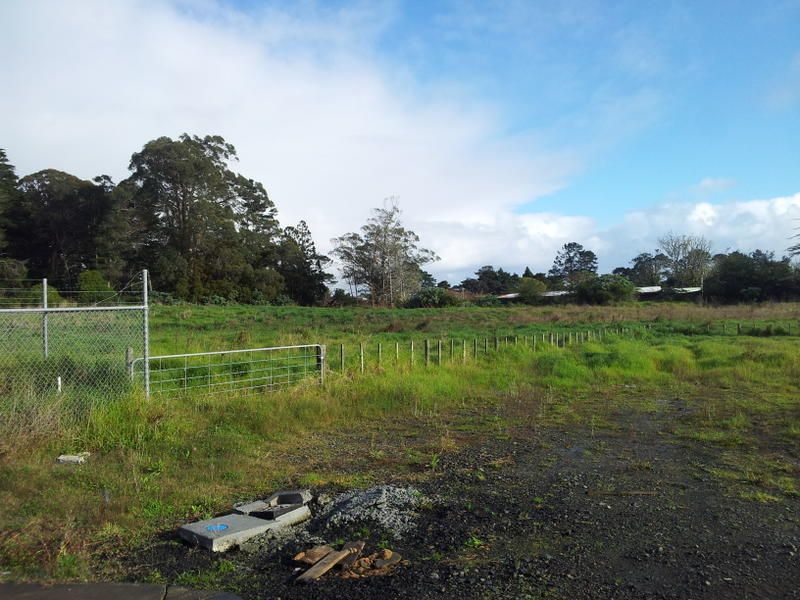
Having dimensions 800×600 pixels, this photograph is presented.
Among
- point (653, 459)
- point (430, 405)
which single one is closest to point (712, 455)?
point (653, 459)

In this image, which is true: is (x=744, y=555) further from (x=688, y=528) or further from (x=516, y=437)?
(x=516, y=437)

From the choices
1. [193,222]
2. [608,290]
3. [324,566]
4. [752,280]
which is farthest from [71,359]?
[752,280]

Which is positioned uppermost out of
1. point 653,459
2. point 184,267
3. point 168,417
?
point 184,267

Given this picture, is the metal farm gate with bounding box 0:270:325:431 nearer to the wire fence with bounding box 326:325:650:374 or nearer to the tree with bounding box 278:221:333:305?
the wire fence with bounding box 326:325:650:374

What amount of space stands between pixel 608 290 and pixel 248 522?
5327 centimetres

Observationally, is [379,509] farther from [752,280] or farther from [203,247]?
[752,280]

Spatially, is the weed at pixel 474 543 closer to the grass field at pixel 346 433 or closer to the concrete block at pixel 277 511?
the concrete block at pixel 277 511

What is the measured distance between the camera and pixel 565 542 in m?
4.69

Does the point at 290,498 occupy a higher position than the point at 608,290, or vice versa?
the point at 608,290

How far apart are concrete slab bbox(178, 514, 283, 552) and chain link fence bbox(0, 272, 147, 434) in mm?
3290

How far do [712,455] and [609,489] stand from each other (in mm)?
2319

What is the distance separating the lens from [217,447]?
24.2 ft

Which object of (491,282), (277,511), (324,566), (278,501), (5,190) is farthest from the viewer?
(491,282)

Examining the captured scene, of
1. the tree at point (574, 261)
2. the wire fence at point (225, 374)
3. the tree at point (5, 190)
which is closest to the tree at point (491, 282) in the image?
the tree at point (574, 261)
